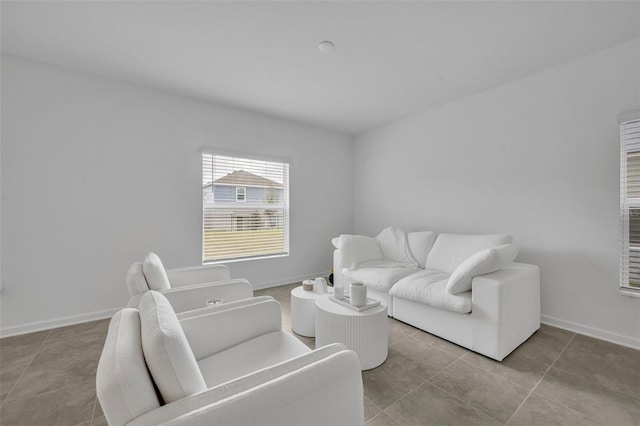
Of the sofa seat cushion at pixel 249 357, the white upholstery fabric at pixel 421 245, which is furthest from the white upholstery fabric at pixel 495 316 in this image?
the sofa seat cushion at pixel 249 357

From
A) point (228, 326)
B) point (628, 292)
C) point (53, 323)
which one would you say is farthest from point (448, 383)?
point (53, 323)

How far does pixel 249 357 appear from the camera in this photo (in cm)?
138

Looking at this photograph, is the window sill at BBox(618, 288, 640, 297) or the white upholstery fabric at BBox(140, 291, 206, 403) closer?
the white upholstery fabric at BBox(140, 291, 206, 403)

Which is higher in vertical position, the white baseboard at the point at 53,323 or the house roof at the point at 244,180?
the house roof at the point at 244,180

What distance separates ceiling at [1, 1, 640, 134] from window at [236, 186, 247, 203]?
1.22 m

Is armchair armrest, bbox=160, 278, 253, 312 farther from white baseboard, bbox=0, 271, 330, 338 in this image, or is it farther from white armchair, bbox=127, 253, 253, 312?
white baseboard, bbox=0, 271, 330, 338

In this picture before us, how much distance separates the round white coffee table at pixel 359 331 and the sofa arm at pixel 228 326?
45 centimetres

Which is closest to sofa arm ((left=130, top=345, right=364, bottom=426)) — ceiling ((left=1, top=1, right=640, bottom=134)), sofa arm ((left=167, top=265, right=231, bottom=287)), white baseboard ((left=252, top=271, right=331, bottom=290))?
sofa arm ((left=167, top=265, right=231, bottom=287))

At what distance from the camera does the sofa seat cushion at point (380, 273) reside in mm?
2791

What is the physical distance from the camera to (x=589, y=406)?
1.55 meters

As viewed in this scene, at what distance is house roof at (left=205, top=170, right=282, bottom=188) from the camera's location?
3638 mm

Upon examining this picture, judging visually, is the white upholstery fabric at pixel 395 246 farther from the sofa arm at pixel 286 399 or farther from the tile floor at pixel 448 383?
the sofa arm at pixel 286 399

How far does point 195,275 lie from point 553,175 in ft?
11.8

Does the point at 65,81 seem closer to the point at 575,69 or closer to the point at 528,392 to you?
the point at 528,392
